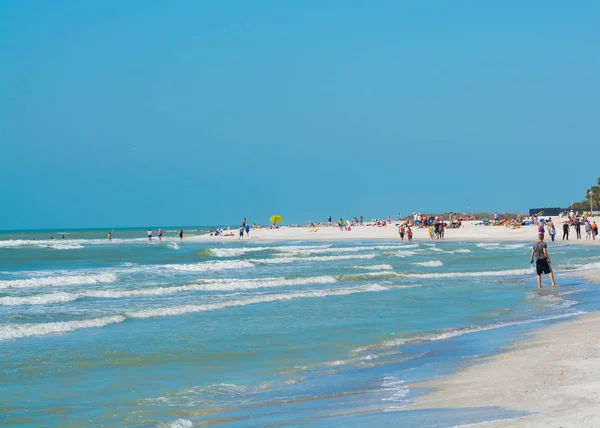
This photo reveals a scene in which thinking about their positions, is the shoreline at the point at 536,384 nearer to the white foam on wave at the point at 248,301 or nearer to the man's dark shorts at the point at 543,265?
the white foam on wave at the point at 248,301

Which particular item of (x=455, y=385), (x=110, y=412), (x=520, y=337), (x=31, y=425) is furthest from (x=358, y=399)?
(x=520, y=337)

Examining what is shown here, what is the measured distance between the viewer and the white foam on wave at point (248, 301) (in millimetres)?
16656

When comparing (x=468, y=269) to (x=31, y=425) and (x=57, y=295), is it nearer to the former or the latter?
(x=57, y=295)

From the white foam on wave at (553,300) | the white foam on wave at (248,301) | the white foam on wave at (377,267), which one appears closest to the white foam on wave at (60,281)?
the white foam on wave at (248,301)

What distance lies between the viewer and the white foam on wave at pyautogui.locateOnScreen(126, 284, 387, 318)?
16.7 meters

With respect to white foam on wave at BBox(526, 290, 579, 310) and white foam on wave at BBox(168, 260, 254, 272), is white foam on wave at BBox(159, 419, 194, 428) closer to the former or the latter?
white foam on wave at BBox(526, 290, 579, 310)

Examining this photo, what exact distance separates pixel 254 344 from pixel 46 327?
4416 mm

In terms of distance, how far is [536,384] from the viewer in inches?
308

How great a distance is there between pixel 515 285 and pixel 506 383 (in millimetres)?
14953

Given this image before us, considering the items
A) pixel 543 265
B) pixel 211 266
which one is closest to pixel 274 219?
pixel 211 266

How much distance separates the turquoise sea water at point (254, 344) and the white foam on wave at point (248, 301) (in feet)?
0.18

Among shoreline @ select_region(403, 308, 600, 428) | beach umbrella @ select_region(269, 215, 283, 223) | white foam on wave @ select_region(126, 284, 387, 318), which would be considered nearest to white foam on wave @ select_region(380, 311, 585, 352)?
shoreline @ select_region(403, 308, 600, 428)

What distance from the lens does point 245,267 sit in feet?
111

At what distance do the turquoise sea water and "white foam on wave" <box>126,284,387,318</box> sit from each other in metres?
0.05
